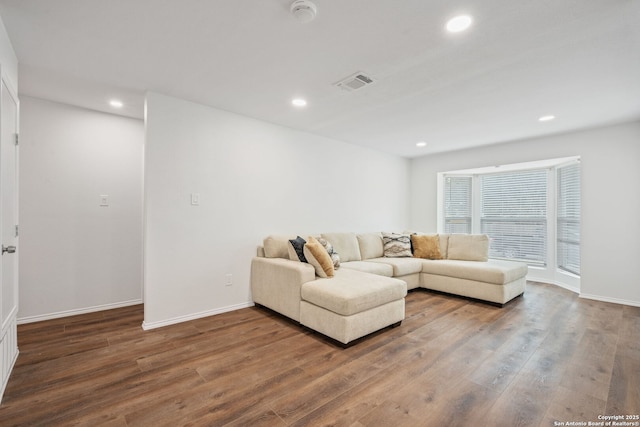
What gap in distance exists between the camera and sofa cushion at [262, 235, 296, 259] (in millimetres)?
3537

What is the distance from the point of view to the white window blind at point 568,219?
14.1 feet

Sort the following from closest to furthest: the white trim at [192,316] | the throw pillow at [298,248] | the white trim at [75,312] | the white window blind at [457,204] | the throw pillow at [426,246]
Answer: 1. the white trim at [192,316]
2. the white trim at [75,312]
3. the throw pillow at [298,248]
4. the throw pillow at [426,246]
5. the white window blind at [457,204]

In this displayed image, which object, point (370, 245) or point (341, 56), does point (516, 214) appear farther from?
point (341, 56)

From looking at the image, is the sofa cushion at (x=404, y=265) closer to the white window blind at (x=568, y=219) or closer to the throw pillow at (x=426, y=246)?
the throw pillow at (x=426, y=246)

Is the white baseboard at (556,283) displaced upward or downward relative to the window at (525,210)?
downward

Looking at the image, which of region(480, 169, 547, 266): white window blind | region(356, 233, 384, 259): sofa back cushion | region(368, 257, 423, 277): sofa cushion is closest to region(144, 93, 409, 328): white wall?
region(356, 233, 384, 259): sofa back cushion

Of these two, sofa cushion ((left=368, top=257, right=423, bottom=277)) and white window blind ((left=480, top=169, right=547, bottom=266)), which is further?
white window blind ((left=480, top=169, right=547, bottom=266))

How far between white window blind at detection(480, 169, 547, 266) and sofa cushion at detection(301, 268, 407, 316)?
354cm

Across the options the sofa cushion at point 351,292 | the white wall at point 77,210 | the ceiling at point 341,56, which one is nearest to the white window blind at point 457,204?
the ceiling at point 341,56

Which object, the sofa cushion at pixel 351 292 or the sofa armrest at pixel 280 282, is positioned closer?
the sofa cushion at pixel 351 292

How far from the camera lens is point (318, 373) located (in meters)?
2.08

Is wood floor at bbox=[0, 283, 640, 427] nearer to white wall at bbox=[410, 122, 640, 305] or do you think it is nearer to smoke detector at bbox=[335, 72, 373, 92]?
white wall at bbox=[410, 122, 640, 305]

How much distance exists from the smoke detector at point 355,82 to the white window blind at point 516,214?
405cm

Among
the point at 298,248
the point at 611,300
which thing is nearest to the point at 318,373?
the point at 298,248
